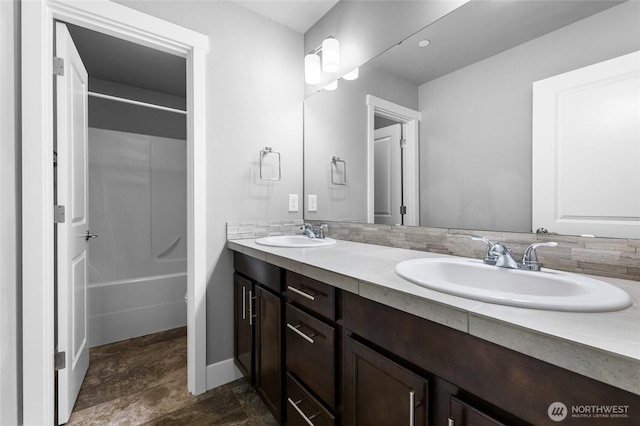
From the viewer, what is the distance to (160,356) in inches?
82.0

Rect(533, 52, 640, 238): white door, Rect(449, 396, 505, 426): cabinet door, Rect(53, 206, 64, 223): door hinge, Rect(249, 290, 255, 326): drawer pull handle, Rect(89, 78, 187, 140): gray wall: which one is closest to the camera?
Rect(449, 396, 505, 426): cabinet door

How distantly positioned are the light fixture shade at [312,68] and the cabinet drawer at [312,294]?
1.41 meters

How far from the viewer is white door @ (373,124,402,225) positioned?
5.08 feet

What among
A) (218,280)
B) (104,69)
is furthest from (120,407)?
(104,69)

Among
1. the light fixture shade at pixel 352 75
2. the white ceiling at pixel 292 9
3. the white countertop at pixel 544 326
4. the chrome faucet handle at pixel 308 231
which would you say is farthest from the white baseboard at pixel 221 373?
the white ceiling at pixel 292 9

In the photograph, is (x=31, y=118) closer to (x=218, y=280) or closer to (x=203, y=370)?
(x=218, y=280)

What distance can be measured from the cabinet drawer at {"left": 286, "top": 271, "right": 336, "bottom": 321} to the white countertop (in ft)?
0.38

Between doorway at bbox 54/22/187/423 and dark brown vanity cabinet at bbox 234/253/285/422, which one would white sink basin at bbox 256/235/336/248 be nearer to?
dark brown vanity cabinet at bbox 234/253/285/422

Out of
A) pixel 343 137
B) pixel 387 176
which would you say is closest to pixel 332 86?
pixel 343 137

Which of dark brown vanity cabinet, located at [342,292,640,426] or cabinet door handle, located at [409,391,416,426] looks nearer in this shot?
dark brown vanity cabinet, located at [342,292,640,426]

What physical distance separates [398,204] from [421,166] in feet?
0.78

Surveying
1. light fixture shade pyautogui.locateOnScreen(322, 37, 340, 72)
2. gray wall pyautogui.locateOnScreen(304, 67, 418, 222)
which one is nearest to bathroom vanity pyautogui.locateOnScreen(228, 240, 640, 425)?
gray wall pyautogui.locateOnScreen(304, 67, 418, 222)

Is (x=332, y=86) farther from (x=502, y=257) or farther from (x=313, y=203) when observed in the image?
(x=502, y=257)

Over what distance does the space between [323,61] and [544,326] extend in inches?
72.4
